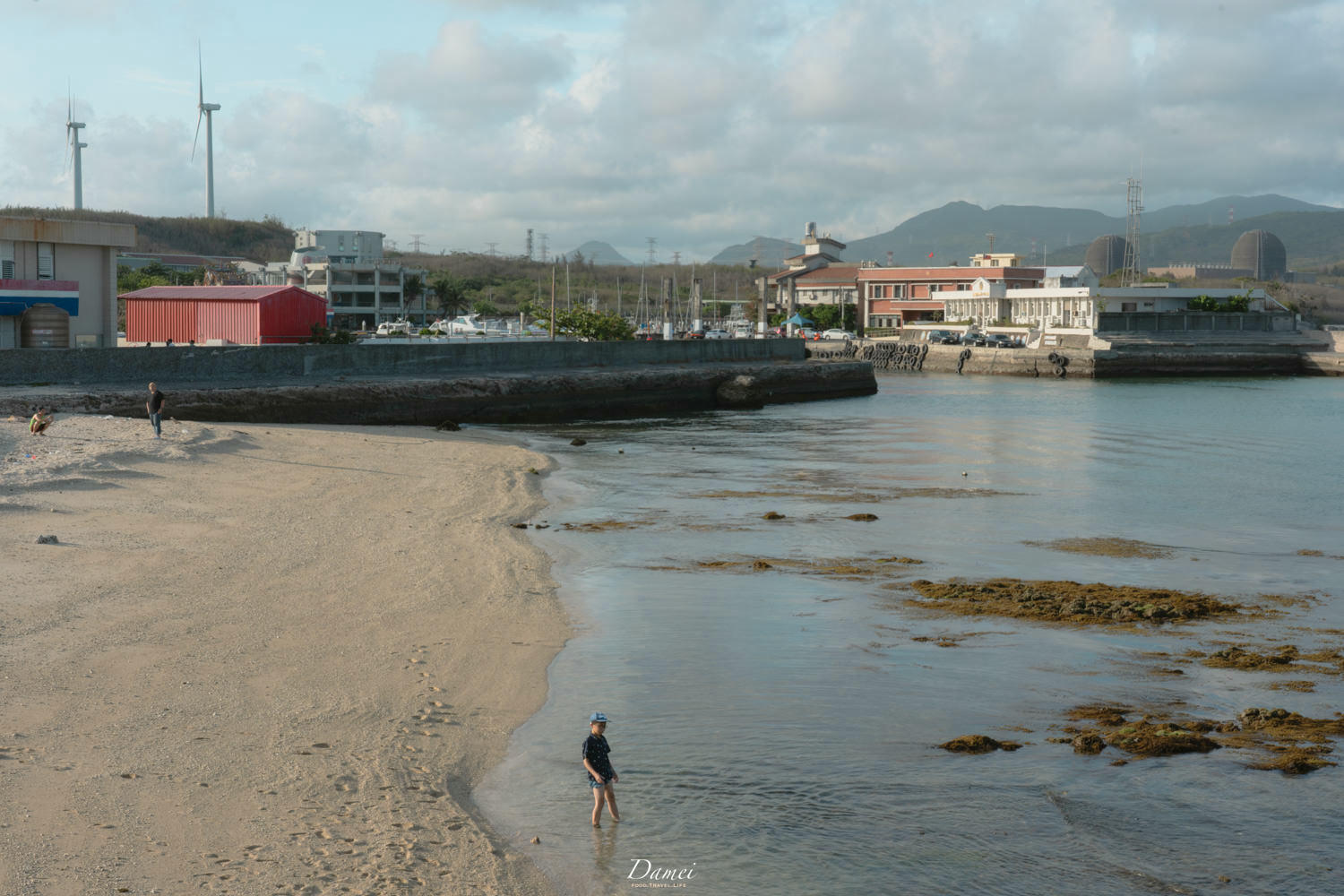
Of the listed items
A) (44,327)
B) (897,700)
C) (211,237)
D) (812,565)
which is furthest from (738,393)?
(211,237)

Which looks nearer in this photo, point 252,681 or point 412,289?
point 252,681

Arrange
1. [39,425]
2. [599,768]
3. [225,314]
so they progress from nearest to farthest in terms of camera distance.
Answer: [599,768], [39,425], [225,314]

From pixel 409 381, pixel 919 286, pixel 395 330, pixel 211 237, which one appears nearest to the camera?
pixel 409 381

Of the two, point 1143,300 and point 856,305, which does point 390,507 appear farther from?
point 856,305

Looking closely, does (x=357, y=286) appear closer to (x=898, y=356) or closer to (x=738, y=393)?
(x=898, y=356)

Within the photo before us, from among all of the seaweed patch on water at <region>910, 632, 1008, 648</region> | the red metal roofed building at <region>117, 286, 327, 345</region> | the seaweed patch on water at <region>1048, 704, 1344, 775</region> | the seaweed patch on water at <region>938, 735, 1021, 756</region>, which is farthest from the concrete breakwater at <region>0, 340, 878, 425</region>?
the seaweed patch on water at <region>1048, 704, 1344, 775</region>

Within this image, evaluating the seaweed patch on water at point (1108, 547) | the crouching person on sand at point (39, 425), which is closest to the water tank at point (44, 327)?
the crouching person on sand at point (39, 425)

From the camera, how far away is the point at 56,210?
145 meters

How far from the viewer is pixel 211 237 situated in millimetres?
169625

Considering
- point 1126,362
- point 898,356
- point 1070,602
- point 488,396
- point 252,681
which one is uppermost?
point 898,356

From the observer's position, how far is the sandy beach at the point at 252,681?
7121mm

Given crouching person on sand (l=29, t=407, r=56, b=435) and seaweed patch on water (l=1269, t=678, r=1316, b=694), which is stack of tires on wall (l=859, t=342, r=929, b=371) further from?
seaweed patch on water (l=1269, t=678, r=1316, b=694)

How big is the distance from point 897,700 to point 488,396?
32291 mm

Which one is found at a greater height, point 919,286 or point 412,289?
point 919,286
